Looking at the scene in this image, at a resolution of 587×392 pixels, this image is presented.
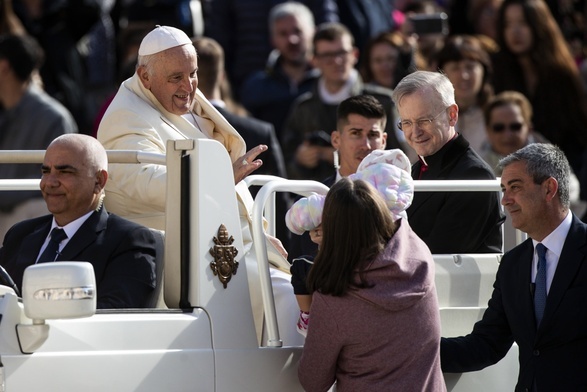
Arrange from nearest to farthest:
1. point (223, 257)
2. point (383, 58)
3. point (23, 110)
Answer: point (223, 257) < point (23, 110) < point (383, 58)

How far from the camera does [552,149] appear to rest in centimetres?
585

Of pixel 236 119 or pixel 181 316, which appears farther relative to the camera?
pixel 236 119

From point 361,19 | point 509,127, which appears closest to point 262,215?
point 509,127

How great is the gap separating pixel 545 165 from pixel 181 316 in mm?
1650

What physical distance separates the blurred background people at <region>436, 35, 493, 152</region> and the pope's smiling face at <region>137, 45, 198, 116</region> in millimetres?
3759

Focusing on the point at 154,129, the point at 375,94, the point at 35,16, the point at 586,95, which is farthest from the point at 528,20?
the point at 154,129

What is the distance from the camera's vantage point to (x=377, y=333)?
201 inches

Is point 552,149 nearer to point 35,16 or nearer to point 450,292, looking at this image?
point 450,292

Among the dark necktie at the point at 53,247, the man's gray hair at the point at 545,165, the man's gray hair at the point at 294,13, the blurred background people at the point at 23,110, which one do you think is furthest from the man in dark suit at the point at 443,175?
the man's gray hair at the point at 294,13

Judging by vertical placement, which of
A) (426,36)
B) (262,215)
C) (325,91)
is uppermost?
(426,36)

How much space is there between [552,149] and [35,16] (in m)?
7.66

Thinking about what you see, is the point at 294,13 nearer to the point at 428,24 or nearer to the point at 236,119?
the point at 428,24

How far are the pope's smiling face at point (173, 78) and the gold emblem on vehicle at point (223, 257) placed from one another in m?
1.27

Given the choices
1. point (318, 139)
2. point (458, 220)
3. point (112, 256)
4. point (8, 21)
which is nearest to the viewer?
point (112, 256)
